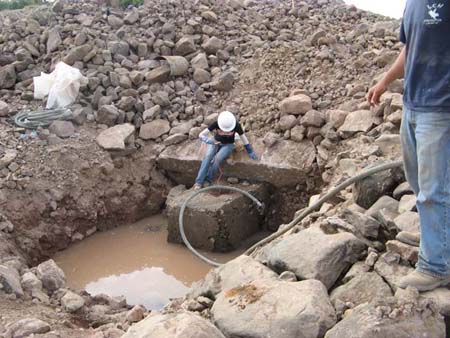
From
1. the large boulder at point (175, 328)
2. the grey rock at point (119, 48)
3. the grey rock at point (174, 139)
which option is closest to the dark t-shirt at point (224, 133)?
the grey rock at point (174, 139)

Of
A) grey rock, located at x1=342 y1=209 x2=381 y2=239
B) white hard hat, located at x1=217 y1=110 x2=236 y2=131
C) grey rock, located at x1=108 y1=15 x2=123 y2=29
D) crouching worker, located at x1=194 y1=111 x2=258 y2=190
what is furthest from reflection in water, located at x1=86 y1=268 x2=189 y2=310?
grey rock, located at x1=108 y1=15 x2=123 y2=29

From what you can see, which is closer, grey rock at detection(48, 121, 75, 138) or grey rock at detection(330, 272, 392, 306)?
grey rock at detection(330, 272, 392, 306)

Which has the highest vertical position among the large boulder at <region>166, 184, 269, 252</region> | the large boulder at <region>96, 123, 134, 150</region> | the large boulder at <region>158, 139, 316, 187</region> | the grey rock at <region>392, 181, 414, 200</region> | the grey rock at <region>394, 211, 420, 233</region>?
the grey rock at <region>394, 211, 420, 233</region>

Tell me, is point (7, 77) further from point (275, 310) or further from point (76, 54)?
point (275, 310)

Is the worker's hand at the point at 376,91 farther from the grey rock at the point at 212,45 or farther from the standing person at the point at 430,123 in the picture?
the grey rock at the point at 212,45

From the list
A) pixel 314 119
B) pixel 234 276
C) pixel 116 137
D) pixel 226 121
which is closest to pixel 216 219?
pixel 226 121

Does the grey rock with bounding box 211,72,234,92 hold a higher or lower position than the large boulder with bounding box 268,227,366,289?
higher

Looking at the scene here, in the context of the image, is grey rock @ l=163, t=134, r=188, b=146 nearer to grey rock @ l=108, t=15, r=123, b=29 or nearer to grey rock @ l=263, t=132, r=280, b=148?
Answer: grey rock @ l=263, t=132, r=280, b=148

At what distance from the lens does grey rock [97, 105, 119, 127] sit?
713 cm

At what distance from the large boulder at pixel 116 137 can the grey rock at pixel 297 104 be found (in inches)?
80.1

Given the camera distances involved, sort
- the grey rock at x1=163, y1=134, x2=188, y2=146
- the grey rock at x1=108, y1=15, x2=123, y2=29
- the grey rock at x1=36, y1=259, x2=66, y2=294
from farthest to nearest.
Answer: the grey rock at x1=108, y1=15, x2=123, y2=29 < the grey rock at x1=163, y1=134, x2=188, y2=146 < the grey rock at x1=36, y1=259, x2=66, y2=294

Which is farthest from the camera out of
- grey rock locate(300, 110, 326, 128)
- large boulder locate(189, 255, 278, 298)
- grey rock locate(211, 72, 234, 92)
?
grey rock locate(211, 72, 234, 92)

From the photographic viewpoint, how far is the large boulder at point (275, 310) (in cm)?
A: 271

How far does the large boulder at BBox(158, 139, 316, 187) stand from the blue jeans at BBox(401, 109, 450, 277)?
3734mm
